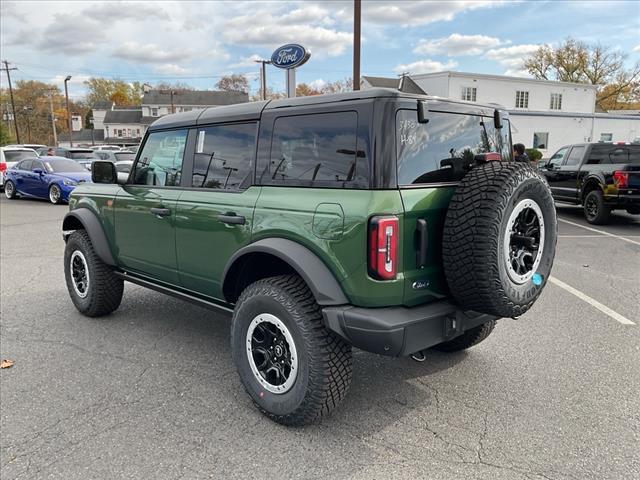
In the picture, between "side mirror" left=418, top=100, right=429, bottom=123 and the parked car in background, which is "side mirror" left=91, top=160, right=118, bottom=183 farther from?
the parked car in background

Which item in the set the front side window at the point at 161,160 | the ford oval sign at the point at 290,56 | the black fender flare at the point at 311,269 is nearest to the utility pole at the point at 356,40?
the ford oval sign at the point at 290,56

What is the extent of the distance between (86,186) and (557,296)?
5.38 m

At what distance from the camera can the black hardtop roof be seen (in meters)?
2.75

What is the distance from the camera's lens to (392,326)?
2572mm

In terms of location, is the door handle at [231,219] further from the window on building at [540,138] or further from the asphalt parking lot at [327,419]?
the window on building at [540,138]

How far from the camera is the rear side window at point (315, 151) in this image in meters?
2.81

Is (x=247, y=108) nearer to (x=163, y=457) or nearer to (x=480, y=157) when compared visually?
(x=480, y=157)

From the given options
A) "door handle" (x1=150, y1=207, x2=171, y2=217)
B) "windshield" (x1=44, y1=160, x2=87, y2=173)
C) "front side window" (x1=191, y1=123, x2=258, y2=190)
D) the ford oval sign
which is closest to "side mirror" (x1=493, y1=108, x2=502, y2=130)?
"front side window" (x1=191, y1=123, x2=258, y2=190)

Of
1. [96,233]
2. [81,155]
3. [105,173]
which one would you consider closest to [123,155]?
[81,155]

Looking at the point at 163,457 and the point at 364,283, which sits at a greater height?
the point at 364,283

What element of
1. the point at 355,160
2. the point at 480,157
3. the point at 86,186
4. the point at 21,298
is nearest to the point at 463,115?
the point at 480,157

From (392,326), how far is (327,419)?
36.5 inches

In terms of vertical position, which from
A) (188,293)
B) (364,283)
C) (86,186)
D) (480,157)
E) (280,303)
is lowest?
(188,293)

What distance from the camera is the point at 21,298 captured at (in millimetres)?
5715
